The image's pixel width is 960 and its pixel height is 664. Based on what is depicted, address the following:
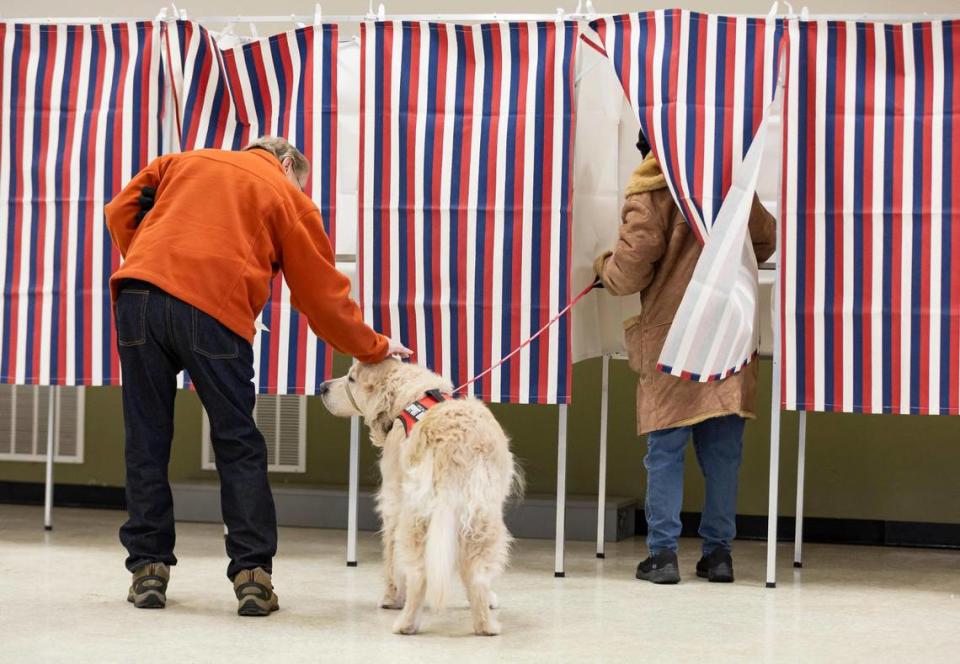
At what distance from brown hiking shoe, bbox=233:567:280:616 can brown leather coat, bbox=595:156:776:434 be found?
1.63 meters

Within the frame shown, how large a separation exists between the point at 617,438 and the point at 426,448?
9.37 feet

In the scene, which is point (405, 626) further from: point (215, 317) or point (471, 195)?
point (471, 195)

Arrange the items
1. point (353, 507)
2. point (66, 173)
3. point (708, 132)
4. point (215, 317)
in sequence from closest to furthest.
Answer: point (215, 317), point (708, 132), point (353, 507), point (66, 173)

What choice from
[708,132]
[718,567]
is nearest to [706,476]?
[718,567]

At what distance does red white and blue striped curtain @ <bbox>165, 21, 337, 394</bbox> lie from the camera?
192 inches

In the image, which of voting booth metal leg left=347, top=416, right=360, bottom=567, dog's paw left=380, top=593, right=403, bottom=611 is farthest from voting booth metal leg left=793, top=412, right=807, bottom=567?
dog's paw left=380, top=593, right=403, bottom=611

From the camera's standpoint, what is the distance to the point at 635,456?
6188mm

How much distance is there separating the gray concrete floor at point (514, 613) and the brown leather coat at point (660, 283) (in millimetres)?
688

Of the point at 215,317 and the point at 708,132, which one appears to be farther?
the point at 708,132

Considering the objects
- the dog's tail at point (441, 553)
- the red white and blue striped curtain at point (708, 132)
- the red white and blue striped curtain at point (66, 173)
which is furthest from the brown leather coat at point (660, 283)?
the red white and blue striped curtain at point (66, 173)

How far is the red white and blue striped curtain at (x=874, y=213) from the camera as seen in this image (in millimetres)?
4500

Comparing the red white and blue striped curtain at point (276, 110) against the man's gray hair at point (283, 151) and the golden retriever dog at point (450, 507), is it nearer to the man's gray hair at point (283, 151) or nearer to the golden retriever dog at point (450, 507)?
the man's gray hair at point (283, 151)

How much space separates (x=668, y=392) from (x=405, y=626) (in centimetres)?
154

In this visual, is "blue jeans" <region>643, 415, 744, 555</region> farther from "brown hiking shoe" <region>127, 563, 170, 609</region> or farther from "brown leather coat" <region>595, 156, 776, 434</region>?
"brown hiking shoe" <region>127, 563, 170, 609</region>
